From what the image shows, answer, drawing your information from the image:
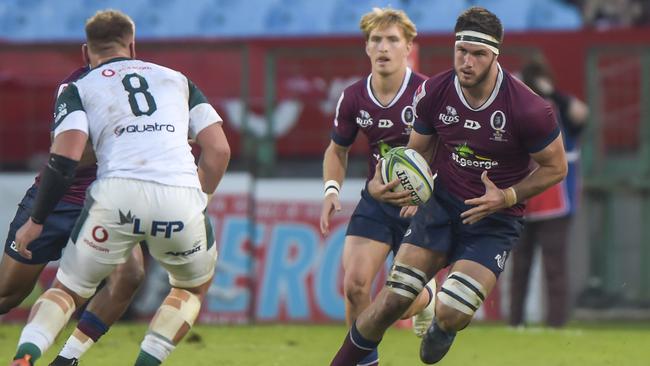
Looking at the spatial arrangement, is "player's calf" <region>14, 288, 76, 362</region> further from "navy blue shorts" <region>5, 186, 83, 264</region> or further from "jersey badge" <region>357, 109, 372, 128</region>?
"jersey badge" <region>357, 109, 372, 128</region>

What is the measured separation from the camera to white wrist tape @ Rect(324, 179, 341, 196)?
8.44 m

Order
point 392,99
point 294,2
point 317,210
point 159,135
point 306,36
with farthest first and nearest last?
point 294,2 → point 306,36 → point 317,210 → point 392,99 → point 159,135

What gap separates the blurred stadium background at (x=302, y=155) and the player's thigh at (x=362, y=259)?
4361mm

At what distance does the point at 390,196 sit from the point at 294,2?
9707mm

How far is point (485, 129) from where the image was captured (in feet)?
→ 24.0

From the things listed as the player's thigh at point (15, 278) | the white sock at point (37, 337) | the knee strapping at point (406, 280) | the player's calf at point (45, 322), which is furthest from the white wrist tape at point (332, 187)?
the white sock at point (37, 337)

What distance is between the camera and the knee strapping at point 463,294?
7.27 metres

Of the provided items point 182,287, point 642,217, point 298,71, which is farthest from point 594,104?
point 182,287

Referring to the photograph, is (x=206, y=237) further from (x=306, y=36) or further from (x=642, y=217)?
(x=306, y=36)

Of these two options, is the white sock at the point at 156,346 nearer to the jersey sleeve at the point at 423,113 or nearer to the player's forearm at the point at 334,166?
the jersey sleeve at the point at 423,113

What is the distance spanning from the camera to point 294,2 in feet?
55.7

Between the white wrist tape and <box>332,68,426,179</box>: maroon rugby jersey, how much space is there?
221 millimetres

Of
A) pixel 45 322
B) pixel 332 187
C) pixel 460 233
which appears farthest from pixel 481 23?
pixel 45 322

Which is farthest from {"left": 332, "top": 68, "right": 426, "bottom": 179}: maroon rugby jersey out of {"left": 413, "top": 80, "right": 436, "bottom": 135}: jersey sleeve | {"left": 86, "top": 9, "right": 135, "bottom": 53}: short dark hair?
{"left": 86, "top": 9, "right": 135, "bottom": 53}: short dark hair
